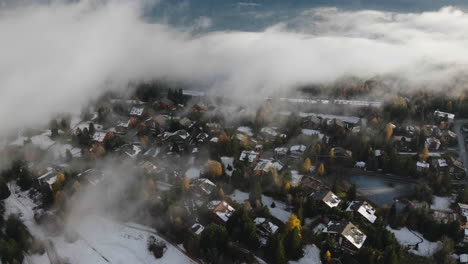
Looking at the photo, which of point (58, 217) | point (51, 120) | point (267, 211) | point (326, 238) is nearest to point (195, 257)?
point (267, 211)

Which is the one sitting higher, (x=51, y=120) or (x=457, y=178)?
(x=51, y=120)

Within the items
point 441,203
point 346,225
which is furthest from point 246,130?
point 441,203

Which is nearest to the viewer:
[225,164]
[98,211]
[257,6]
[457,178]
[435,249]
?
[435,249]

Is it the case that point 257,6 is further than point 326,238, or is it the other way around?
point 257,6

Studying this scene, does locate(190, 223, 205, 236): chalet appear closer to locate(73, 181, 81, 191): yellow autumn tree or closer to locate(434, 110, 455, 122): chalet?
locate(73, 181, 81, 191): yellow autumn tree

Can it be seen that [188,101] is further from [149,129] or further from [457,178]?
[457,178]

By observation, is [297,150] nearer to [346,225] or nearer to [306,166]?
[306,166]

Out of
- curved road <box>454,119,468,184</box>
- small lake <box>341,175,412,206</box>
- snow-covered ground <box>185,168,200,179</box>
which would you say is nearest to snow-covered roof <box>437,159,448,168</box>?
curved road <box>454,119,468,184</box>
